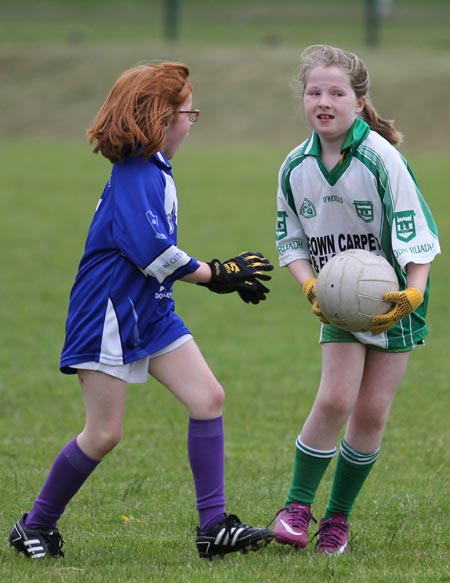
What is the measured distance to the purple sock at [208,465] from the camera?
4.68 meters

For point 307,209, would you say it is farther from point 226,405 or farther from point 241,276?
point 226,405

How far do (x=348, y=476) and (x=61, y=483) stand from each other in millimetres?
1227

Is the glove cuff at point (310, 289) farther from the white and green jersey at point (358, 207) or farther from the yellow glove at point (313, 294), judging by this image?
the white and green jersey at point (358, 207)

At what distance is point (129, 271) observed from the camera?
4.57 meters

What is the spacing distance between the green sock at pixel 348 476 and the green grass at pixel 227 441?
0.17 m

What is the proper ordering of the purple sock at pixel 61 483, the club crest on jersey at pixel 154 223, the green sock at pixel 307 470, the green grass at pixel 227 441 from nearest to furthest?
the club crest on jersey at pixel 154 223 → the green grass at pixel 227 441 → the purple sock at pixel 61 483 → the green sock at pixel 307 470

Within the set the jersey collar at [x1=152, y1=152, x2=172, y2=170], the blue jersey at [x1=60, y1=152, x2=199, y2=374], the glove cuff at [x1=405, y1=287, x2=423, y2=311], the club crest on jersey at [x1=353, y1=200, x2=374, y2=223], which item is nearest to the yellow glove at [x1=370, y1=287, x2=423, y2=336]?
the glove cuff at [x1=405, y1=287, x2=423, y2=311]

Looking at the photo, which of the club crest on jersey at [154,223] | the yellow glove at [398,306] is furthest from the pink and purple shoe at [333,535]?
the club crest on jersey at [154,223]

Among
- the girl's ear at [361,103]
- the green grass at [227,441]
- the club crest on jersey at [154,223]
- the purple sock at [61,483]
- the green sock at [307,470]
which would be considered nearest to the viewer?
the club crest on jersey at [154,223]

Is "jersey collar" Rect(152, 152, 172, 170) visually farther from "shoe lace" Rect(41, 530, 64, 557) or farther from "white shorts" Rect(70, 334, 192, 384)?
"shoe lace" Rect(41, 530, 64, 557)

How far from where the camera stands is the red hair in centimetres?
448

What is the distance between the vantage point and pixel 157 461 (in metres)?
6.79

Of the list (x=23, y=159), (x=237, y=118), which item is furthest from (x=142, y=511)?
(x=237, y=118)

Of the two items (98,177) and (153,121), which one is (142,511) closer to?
(153,121)
